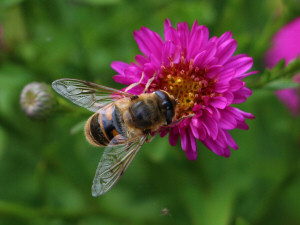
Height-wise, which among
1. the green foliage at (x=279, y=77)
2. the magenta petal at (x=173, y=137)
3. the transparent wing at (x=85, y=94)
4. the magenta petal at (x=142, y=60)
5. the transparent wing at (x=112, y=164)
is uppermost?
the magenta petal at (x=142, y=60)

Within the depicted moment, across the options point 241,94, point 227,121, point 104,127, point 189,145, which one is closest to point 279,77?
point 241,94

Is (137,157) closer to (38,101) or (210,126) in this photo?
(38,101)

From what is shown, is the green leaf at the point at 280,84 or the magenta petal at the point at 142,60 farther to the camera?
the green leaf at the point at 280,84

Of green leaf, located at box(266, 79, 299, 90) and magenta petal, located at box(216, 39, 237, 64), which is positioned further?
green leaf, located at box(266, 79, 299, 90)

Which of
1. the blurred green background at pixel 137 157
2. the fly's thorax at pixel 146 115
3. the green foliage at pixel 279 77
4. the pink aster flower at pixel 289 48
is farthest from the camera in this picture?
the pink aster flower at pixel 289 48

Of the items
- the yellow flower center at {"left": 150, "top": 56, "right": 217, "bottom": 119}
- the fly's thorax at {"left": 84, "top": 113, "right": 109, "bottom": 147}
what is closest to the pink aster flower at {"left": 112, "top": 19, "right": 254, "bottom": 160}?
the yellow flower center at {"left": 150, "top": 56, "right": 217, "bottom": 119}

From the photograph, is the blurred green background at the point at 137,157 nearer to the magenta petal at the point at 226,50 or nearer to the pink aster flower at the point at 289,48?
the pink aster flower at the point at 289,48

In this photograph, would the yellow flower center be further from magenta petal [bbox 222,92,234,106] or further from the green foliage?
the green foliage

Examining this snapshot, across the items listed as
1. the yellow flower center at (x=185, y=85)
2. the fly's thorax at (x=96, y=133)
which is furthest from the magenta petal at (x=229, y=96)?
the fly's thorax at (x=96, y=133)
